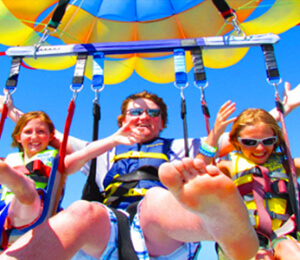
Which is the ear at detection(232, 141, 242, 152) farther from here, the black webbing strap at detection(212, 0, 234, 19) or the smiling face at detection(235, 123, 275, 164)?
the black webbing strap at detection(212, 0, 234, 19)

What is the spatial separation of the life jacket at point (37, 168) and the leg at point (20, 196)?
1.59 feet

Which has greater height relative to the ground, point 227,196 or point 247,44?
point 247,44

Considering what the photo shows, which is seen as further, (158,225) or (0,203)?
(0,203)

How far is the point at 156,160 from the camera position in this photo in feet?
6.97

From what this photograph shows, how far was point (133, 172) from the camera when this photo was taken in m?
1.93

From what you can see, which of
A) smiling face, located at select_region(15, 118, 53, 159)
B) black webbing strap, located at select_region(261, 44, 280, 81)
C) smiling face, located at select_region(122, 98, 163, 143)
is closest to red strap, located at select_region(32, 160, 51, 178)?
smiling face, located at select_region(15, 118, 53, 159)

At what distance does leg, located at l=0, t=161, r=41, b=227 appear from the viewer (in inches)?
56.1

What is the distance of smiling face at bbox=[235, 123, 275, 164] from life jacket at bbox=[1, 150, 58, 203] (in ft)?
5.01

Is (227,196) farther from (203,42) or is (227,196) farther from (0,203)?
(0,203)

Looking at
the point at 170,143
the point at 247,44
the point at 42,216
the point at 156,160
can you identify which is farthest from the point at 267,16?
the point at 42,216

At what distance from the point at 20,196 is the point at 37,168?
27.7 inches

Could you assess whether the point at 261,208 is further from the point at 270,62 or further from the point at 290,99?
the point at 270,62

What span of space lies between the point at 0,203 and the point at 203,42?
6.04 ft

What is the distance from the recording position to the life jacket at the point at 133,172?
1837 millimetres
